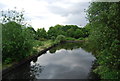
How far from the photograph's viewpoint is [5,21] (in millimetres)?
11906

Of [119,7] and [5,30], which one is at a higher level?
[5,30]

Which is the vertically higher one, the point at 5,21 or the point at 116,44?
the point at 5,21

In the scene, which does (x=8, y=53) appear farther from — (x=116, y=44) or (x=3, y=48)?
(x=116, y=44)

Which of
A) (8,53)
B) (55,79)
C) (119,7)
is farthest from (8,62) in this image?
(119,7)

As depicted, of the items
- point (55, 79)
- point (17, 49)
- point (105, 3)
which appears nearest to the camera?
point (105, 3)

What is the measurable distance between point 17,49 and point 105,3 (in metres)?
8.69

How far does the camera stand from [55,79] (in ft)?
27.8

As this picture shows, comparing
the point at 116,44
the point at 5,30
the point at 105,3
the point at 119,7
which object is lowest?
the point at 116,44

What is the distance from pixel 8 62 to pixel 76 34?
47584 mm

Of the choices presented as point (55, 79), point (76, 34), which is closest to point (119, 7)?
point (55, 79)

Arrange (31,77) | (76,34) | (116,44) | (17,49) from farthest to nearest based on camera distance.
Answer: (76,34) → (17,49) → (31,77) → (116,44)

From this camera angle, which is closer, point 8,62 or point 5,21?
point 8,62

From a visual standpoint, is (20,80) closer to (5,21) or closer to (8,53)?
(8,53)

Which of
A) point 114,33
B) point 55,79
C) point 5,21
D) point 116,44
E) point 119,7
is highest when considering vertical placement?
point 5,21
